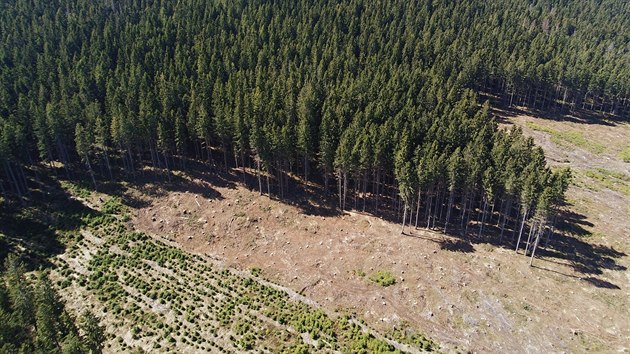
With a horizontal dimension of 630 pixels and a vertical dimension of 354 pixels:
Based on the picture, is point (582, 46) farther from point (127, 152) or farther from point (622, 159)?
point (127, 152)

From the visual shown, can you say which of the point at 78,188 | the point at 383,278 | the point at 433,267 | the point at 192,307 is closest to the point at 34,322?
the point at 192,307

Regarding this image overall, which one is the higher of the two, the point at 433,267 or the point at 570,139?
the point at 570,139

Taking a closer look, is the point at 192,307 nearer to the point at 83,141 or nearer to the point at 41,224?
the point at 41,224

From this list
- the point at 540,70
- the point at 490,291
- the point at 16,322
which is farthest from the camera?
the point at 540,70

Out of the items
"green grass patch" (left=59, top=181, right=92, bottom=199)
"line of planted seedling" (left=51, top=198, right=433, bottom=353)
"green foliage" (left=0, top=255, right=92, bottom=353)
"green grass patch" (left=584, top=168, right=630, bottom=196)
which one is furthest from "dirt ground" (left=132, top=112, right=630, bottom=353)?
"green foliage" (left=0, top=255, right=92, bottom=353)

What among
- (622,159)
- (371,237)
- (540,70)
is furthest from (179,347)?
(540,70)

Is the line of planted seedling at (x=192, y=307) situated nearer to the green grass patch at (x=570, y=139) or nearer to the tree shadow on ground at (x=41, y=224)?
the tree shadow on ground at (x=41, y=224)
